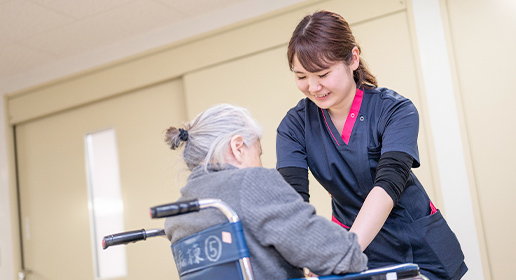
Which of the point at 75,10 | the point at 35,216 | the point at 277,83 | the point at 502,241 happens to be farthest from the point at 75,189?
the point at 502,241

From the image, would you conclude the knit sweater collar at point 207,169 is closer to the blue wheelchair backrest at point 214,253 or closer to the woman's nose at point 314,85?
the blue wheelchair backrest at point 214,253

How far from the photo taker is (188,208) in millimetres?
1047

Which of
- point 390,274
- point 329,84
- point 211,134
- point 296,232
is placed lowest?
point 390,274

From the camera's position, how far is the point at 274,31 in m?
3.66

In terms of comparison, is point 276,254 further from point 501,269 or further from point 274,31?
point 274,31

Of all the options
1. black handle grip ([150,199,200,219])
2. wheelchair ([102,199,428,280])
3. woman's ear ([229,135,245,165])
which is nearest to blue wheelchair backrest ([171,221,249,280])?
wheelchair ([102,199,428,280])

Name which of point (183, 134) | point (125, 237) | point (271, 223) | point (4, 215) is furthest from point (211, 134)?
point (4, 215)

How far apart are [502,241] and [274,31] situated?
5.94 feet

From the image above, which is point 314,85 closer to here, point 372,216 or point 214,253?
point 372,216

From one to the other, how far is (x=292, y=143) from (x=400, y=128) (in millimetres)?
318

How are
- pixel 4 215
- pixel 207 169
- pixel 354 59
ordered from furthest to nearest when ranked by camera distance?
pixel 4 215
pixel 354 59
pixel 207 169

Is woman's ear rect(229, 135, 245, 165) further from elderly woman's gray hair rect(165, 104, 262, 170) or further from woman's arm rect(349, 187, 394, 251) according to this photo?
woman's arm rect(349, 187, 394, 251)

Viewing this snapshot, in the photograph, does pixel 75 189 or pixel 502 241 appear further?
pixel 75 189

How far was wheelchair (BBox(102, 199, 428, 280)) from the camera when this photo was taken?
109 cm
